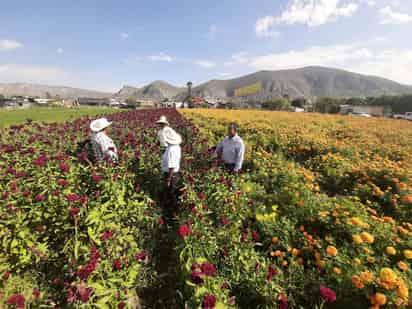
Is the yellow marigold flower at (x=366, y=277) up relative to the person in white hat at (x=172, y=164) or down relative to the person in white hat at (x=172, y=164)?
down

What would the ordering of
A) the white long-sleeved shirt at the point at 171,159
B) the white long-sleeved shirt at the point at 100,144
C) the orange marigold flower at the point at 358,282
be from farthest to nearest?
the white long-sleeved shirt at the point at 100,144 → the white long-sleeved shirt at the point at 171,159 → the orange marigold flower at the point at 358,282

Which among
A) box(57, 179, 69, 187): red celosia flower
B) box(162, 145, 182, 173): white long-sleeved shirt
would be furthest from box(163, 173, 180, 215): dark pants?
box(57, 179, 69, 187): red celosia flower

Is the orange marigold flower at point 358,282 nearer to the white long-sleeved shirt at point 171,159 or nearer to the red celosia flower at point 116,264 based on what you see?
the red celosia flower at point 116,264

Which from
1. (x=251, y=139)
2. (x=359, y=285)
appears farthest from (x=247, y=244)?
(x=251, y=139)

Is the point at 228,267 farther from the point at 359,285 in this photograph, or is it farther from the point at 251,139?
the point at 251,139

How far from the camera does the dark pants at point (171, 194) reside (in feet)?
12.5

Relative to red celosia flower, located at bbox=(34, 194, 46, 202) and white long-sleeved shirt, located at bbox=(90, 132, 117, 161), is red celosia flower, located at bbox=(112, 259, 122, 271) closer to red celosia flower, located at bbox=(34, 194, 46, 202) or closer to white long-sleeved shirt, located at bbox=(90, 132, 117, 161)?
red celosia flower, located at bbox=(34, 194, 46, 202)

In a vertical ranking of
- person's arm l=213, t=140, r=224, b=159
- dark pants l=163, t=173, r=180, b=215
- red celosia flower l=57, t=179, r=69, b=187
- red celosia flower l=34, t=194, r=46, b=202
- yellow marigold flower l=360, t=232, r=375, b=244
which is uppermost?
person's arm l=213, t=140, r=224, b=159

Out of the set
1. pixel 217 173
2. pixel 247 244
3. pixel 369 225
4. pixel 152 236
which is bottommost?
pixel 152 236

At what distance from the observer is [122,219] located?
2857 millimetres

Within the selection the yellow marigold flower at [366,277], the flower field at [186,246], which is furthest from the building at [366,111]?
the yellow marigold flower at [366,277]

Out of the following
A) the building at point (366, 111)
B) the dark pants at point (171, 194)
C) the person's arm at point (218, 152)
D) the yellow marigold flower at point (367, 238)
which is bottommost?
the dark pants at point (171, 194)

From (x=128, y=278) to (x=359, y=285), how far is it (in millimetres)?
2215

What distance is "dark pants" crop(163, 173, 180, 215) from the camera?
12.5ft
